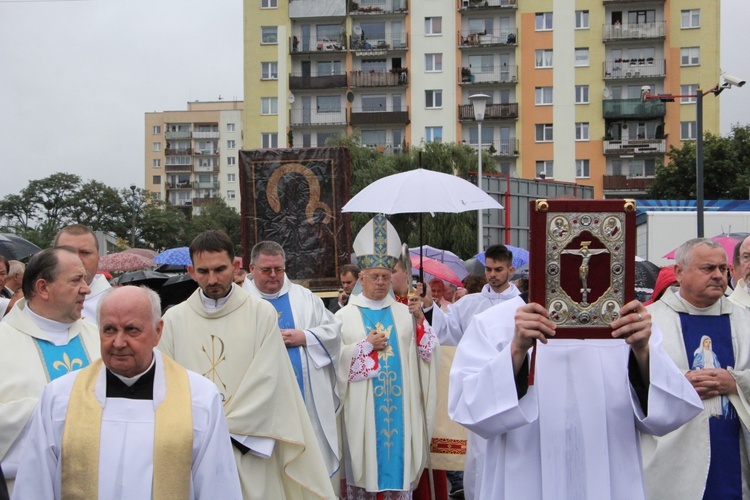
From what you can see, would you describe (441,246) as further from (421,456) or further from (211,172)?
(211,172)

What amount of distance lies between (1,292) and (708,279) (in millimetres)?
6246

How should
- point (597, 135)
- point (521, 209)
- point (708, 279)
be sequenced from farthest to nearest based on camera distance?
1. point (597, 135)
2. point (521, 209)
3. point (708, 279)

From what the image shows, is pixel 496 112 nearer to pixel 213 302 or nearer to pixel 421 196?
pixel 421 196

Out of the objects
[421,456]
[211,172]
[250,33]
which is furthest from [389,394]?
[211,172]

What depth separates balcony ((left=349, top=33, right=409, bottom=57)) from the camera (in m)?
52.9

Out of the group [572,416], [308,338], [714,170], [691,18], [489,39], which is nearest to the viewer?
[572,416]

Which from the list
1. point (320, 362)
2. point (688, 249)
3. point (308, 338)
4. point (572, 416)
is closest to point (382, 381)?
point (320, 362)

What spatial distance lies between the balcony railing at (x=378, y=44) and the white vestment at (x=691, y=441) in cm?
4928

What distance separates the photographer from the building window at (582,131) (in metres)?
52.4

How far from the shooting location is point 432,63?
5312cm

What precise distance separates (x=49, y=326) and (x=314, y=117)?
50644 millimetres

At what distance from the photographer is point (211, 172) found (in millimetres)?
112438

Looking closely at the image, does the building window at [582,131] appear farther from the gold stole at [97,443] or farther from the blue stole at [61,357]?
the gold stole at [97,443]

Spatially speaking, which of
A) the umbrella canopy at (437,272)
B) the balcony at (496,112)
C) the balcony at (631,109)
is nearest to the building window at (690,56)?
the balcony at (631,109)
